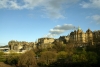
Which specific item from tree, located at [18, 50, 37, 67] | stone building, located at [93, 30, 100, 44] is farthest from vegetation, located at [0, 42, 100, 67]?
stone building, located at [93, 30, 100, 44]

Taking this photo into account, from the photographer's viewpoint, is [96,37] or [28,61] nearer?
[28,61]

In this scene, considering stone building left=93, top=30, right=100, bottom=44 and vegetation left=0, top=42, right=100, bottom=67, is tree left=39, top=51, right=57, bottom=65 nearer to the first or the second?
vegetation left=0, top=42, right=100, bottom=67

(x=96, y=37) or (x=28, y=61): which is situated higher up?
(x=96, y=37)

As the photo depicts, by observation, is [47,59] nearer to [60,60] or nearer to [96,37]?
[60,60]

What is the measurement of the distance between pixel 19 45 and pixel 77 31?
4865cm

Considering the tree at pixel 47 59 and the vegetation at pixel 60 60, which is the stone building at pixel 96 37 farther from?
the tree at pixel 47 59

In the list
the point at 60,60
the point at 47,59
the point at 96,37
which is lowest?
the point at 60,60

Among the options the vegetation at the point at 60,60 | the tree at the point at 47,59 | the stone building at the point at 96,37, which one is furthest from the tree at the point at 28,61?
the stone building at the point at 96,37

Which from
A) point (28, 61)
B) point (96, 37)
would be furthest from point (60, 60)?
point (96, 37)

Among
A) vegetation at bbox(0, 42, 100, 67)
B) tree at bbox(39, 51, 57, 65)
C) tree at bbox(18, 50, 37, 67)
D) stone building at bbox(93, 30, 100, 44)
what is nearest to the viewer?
vegetation at bbox(0, 42, 100, 67)

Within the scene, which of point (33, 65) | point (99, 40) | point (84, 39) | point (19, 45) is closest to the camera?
point (33, 65)

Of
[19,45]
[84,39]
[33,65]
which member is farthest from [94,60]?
[19,45]

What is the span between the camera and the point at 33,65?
47.3 meters

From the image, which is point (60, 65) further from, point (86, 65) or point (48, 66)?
point (86, 65)
